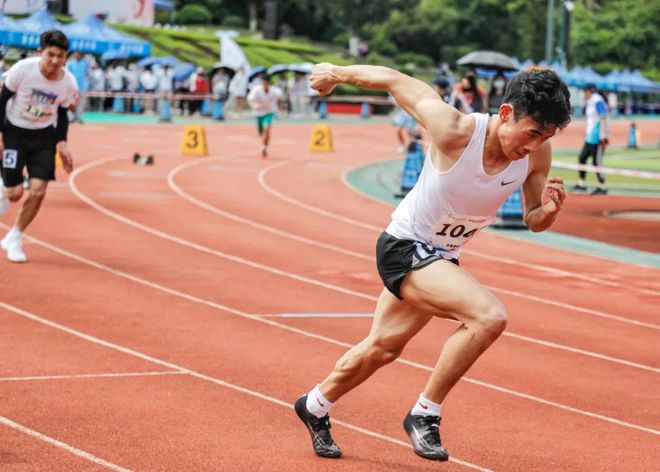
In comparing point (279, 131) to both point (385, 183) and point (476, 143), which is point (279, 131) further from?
point (476, 143)

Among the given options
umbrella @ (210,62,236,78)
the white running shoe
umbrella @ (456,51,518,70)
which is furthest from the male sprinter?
umbrella @ (210,62,236,78)

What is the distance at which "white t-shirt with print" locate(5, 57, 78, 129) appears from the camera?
11273 millimetres

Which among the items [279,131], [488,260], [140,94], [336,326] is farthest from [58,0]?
[336,326]

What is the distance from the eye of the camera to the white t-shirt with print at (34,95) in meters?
11.3

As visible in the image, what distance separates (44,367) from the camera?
25.8ft

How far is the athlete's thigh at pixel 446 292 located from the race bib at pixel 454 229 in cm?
12

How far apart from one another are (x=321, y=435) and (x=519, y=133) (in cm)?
177

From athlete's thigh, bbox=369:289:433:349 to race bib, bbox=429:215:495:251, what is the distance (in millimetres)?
317

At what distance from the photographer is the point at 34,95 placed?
1136 centimetres

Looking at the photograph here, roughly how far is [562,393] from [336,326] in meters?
A: 2.38

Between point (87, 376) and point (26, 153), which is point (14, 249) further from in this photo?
point (87, 376)

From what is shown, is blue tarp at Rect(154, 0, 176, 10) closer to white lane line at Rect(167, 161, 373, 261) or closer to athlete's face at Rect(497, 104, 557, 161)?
white lane line at Rect(167, 161, 373, 261)

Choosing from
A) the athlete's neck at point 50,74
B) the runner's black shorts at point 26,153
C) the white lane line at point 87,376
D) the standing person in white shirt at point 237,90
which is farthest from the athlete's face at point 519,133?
the standing person in white shirt at point 237,90

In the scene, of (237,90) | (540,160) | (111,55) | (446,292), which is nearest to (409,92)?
(540,160)
